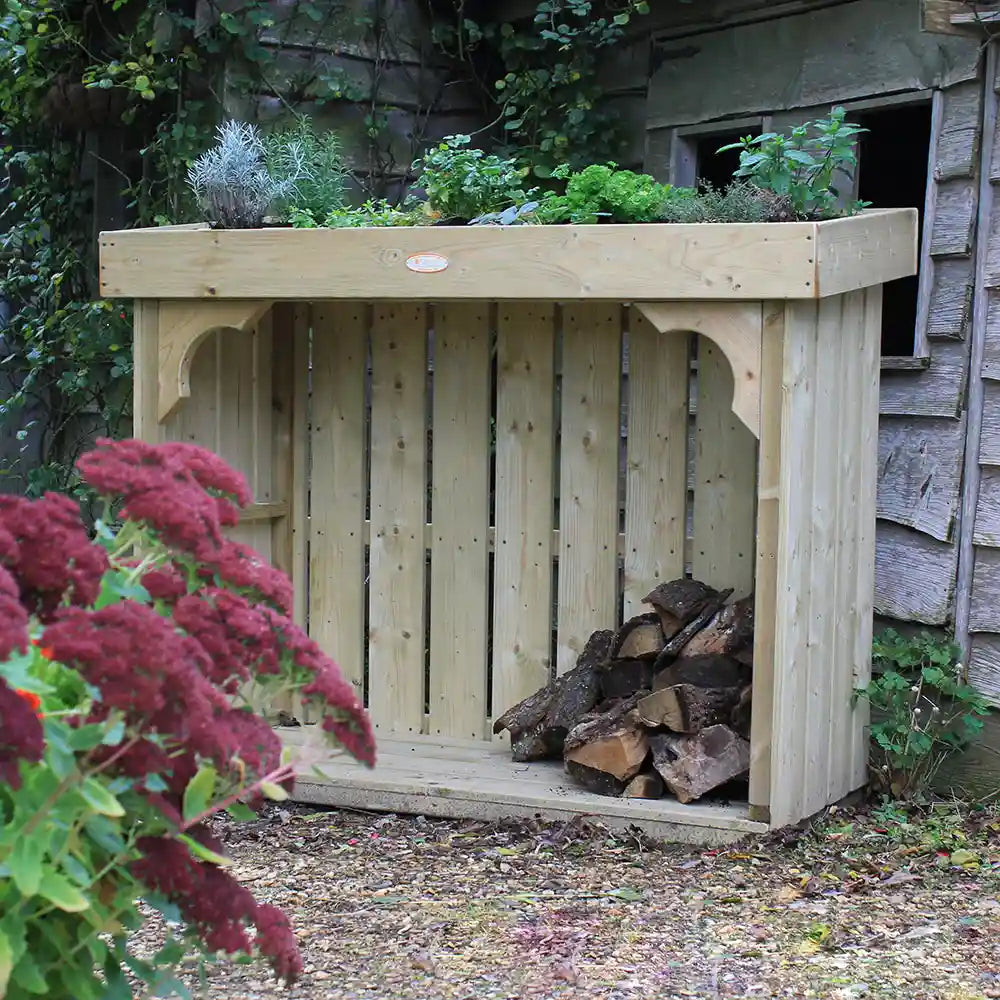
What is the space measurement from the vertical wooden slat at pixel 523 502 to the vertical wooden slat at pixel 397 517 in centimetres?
32

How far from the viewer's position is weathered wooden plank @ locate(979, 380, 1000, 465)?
4.71 meters

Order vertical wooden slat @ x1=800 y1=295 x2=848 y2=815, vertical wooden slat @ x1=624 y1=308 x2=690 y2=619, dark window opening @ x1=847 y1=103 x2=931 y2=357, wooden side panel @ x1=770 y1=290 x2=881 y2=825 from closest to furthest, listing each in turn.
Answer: wooden side panel @ x1=770 y1=290 x2=881 y2=825
vertical wooden slat @ x1=800 y1=295 x2=848 y2=815
vertical wooden slat @ x1=624 y1=308 x2=690 y2=619
dark window opening @ x1=847 y1=103 x2=931 y2=357

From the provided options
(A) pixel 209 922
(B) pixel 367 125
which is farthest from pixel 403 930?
(B) pixel 367 125

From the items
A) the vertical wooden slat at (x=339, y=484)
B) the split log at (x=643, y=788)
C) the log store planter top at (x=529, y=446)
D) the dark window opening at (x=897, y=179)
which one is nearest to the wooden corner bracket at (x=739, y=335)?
the log store planter top at (x=529, y=446)

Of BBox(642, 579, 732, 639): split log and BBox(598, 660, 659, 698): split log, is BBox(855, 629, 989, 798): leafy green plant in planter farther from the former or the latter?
BBox(598, 660, 659, 698): split log

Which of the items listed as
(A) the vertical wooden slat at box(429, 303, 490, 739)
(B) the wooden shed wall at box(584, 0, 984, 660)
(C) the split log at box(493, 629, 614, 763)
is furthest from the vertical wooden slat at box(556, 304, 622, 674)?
(B) the wooden shed wall at box(584, 0, 984, 660)

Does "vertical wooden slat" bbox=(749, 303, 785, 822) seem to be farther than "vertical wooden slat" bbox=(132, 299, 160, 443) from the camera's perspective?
No

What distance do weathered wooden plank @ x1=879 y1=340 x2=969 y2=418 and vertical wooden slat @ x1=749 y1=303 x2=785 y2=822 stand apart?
3.18 feet

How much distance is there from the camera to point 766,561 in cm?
424

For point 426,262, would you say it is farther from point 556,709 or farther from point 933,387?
point 933,387

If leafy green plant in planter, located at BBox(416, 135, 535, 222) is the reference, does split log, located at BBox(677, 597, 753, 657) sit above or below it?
below

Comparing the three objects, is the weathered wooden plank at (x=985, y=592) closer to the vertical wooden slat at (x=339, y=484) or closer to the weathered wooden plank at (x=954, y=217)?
the weathered wooden plank at (x=954, y=217)

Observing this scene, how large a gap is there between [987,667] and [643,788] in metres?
1.22

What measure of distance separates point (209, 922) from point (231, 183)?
10.4ft
